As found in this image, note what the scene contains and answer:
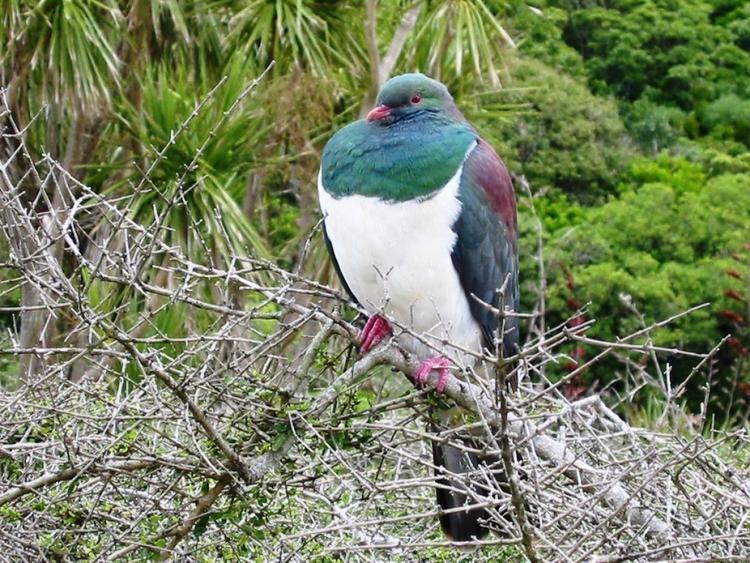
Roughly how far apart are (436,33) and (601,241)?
646 cm

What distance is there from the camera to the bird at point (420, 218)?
3422mm

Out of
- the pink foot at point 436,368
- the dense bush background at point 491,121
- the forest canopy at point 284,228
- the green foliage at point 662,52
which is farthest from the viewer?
the green foliage at point 662,52

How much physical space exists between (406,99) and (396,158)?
239 mm

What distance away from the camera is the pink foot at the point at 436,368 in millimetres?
3059

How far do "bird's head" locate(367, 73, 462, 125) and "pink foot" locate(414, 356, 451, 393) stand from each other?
764 millimetres

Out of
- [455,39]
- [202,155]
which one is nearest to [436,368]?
[202,155]

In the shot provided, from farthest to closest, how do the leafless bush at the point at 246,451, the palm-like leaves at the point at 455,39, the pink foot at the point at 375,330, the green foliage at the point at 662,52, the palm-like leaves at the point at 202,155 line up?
the green foliage at the point at 662,52, the palm-like leaves at the point at 455,39, the palm-like leaves at the point at 202,155, the pink foot at the point at 375,330, the leafless bush at the point at 246,451

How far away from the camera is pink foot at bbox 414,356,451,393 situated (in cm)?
306

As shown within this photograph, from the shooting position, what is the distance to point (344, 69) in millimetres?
8578

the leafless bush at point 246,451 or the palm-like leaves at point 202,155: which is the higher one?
the leafless bush at point 246,451

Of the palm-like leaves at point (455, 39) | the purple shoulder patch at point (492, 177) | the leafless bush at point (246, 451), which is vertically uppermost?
the purple shoulder patch at point (492, 177)

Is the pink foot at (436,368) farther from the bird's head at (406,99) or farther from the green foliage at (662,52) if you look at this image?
the green foliage at (662,52)

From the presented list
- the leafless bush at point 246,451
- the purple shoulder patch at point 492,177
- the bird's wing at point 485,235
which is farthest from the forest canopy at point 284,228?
the purple shoulder patch at point 492,177

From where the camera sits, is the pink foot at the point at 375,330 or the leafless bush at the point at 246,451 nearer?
the leafless bush at the point at 246,451
